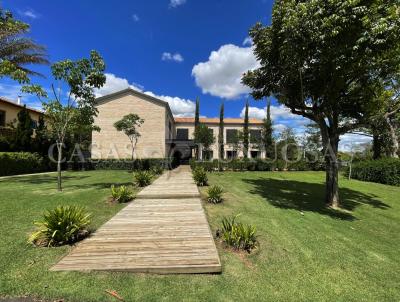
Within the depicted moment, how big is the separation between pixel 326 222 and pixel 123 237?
19.9 feet

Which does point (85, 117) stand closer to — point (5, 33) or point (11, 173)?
point (5, 33)

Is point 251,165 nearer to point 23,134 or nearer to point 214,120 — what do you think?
point 23,134

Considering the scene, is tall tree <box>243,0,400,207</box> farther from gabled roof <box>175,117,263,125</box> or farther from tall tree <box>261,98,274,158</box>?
gabled roof <box>175,117,263,125</box>

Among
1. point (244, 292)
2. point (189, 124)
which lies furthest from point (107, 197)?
point (189, 124)

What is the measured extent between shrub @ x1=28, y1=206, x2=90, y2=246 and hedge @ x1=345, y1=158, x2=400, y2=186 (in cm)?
2225

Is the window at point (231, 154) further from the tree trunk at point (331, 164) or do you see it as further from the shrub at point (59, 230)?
the shrub at point (59, 230)

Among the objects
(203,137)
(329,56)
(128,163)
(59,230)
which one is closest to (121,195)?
(59,230)

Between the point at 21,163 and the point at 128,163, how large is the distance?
28.1 feet

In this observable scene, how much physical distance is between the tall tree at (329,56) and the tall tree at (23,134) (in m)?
19.1

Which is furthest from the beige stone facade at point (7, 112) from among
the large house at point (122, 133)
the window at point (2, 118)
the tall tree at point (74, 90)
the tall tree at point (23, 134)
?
the tall tree at point (74, 90)

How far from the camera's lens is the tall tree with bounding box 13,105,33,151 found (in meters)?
20.4

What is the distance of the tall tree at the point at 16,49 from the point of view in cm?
1059

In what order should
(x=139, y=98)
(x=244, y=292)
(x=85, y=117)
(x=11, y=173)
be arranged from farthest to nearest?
(x=139, y=98), (x=11, y=173), (x=85, y=117), (x=244, y=292)

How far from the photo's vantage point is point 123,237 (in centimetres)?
510
